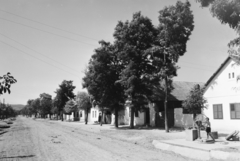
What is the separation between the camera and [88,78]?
94.8 ft

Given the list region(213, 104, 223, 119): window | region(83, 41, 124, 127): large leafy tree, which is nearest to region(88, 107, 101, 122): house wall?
region(83, 41, 124, 127): large leafy tree

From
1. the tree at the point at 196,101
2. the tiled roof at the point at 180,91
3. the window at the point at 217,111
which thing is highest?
the tiled roof at the point at 180,91

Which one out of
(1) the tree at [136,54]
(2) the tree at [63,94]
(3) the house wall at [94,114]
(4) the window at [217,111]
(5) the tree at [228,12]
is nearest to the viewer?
(5) the tree at [228,12]

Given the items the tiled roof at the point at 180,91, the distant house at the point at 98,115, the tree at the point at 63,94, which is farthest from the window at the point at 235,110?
the tree at the point at 63,94

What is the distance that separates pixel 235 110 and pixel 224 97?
5.70 feet

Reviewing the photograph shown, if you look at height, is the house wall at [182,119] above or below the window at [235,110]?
below

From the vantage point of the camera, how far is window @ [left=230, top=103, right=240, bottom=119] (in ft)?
67.1

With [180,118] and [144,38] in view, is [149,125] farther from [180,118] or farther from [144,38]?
[144,38]

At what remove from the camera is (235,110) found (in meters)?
20.7

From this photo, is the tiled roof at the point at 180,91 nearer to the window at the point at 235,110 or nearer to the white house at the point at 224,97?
the white house at the point at 224,97

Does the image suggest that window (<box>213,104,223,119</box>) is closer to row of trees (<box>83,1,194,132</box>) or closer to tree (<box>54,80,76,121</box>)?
row of trees (<box>83,1,194,132</box>)

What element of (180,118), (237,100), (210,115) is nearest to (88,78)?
(180,118)

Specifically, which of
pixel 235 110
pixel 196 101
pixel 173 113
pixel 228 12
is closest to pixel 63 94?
pixel 173 113

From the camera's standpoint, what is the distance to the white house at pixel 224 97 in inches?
817
